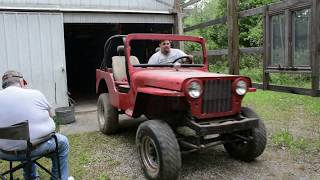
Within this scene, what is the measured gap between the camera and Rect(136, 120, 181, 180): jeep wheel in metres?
3.96

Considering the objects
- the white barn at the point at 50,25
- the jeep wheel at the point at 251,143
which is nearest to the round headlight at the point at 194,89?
the jeep wheel at the point at 251,143

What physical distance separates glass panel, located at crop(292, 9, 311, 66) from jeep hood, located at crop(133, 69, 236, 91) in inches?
92.4

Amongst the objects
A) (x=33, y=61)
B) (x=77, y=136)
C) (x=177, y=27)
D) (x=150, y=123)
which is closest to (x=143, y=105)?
(x=150, y=123)

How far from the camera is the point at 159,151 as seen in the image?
400cm

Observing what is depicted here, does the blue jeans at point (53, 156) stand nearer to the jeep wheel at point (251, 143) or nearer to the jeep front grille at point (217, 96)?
the jeep front grille at point (217, 96)

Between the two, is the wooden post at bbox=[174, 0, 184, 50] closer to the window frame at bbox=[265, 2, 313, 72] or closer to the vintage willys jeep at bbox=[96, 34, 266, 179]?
the window frame at bbox=[265, 2, 313, 72]

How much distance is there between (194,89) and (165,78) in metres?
0.53

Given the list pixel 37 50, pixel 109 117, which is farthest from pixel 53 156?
pixel 37 50

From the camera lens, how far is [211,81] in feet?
14.2

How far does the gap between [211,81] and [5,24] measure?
608cm

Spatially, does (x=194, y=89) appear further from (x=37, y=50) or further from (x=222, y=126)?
(x=37, y=50)

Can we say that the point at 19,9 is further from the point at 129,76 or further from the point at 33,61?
the point at 129,76

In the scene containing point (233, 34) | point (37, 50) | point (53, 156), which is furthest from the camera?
point (37, 50)

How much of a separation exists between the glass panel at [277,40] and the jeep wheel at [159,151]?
371 centimetres
